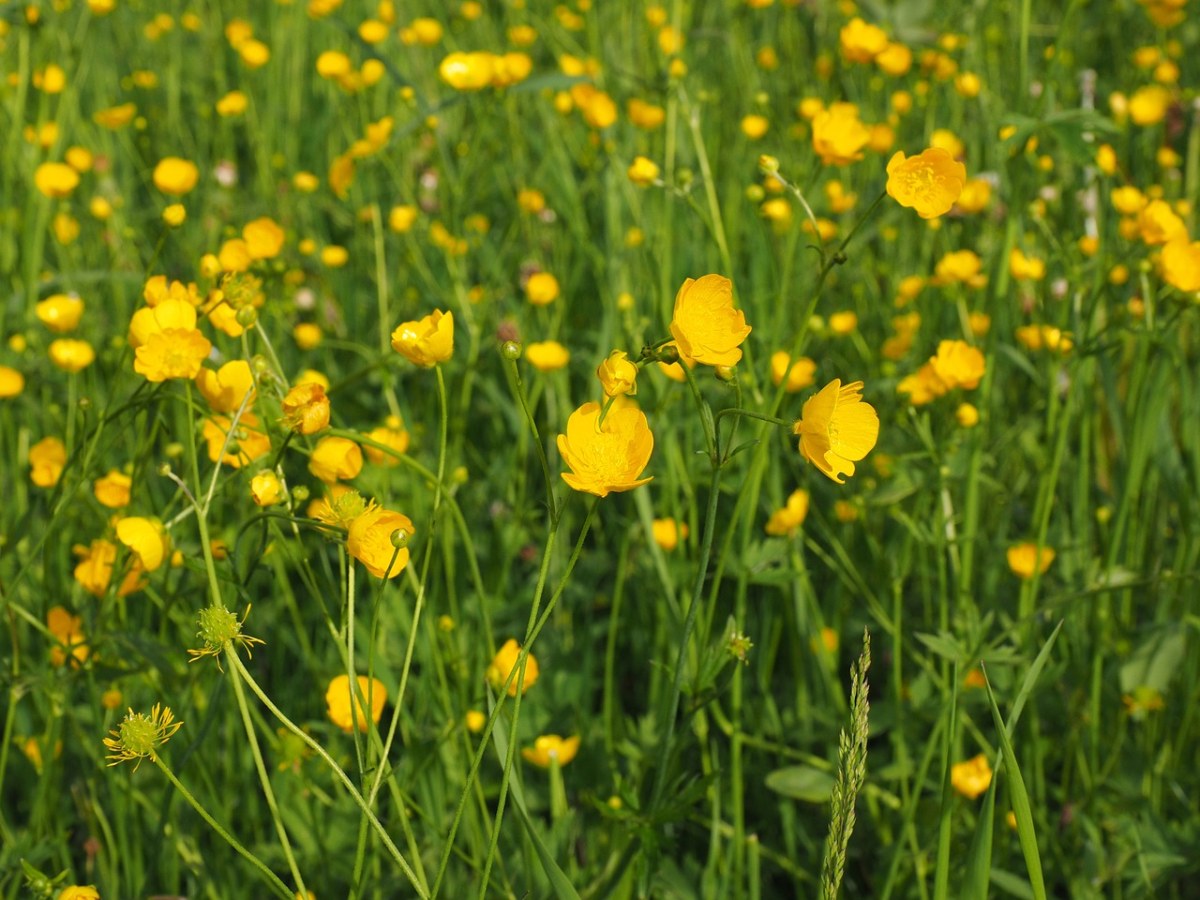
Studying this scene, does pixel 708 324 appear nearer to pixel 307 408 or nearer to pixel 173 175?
pixel 307 408

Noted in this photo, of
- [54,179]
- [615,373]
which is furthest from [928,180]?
[54,179]

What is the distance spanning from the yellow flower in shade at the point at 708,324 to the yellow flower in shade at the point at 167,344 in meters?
0.50

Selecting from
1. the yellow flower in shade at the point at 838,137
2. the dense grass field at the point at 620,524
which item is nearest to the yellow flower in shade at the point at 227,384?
the dense grass field at the point at 620,524

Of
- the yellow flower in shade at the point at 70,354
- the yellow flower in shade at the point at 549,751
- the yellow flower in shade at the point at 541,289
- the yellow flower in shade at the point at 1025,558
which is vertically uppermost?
the yellow flower in shade at the point at 70,354

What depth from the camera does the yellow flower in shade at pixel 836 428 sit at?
1019 millimetres

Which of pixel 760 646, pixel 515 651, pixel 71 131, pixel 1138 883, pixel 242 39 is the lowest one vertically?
pixel 1138 883

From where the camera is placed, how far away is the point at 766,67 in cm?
352

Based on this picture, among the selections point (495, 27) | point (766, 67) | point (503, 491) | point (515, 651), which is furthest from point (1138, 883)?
point (495, 27)

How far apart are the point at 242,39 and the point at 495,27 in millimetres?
980

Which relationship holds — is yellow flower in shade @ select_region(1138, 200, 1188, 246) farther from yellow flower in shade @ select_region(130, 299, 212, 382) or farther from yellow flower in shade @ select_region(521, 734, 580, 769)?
yellow flower in shade @ select_region(130, 299, 212, 382)

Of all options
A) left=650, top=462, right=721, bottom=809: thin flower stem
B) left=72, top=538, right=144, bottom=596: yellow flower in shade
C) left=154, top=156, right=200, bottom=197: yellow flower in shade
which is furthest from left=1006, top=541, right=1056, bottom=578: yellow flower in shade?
left=154, top=156, right=200, bottom=197: yellow flower in shade

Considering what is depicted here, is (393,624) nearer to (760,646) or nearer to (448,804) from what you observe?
(448,804)

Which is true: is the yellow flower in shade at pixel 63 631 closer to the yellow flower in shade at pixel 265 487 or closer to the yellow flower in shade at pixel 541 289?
the yellow flower in shade at pixel 265 487

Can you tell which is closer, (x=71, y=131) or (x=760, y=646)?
(x=760, y=646)
